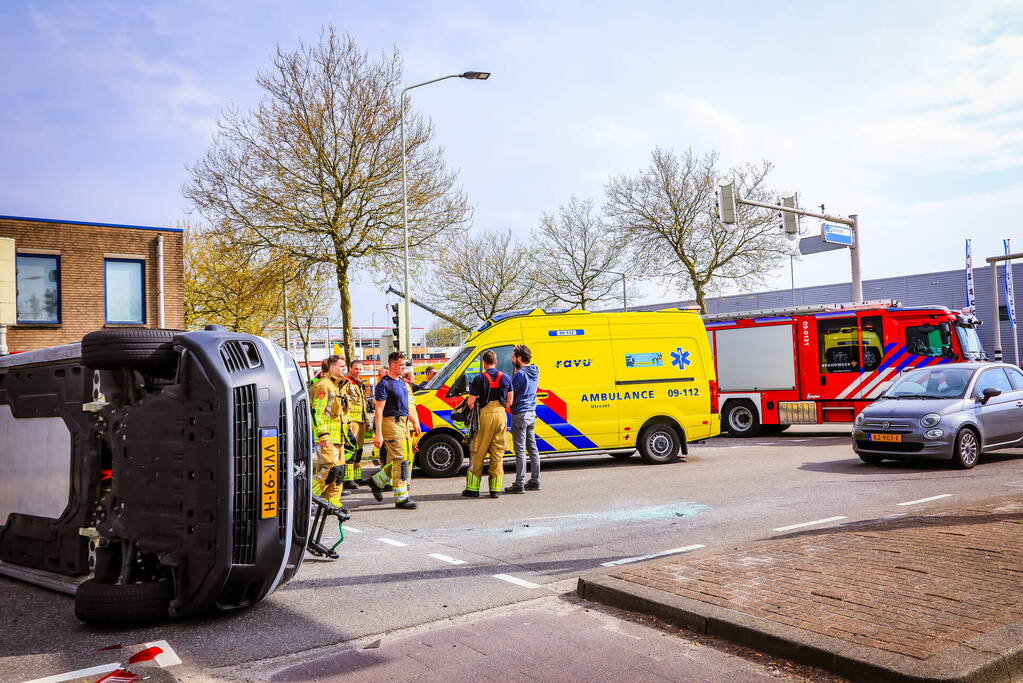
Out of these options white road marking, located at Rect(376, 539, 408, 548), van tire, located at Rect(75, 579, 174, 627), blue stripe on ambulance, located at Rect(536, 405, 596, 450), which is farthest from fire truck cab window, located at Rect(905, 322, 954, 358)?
van tire, located at Rect(75, 579, 174, 627)

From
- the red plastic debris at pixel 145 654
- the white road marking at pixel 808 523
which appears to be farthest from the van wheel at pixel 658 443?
the red plastic debris at pixel 145 654

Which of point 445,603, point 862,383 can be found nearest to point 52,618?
point 445,603

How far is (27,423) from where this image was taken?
6031mm

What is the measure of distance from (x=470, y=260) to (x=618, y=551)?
32.5 meters

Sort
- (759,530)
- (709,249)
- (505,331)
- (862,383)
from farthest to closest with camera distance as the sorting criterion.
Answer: (709,249)
(862,383)
(505,331)
(759,530)

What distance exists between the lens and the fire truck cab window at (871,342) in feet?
56.3

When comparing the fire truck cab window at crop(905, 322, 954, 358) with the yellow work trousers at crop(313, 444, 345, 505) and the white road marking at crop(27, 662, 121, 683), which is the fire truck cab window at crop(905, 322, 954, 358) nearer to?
the yellow work trousers at crop(313, 444, 345, 505)

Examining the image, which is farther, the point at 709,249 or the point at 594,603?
the point at 709,249

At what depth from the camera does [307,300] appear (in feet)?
116

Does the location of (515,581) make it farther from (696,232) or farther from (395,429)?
(696,232)

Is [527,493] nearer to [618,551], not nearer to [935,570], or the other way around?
[618,551]

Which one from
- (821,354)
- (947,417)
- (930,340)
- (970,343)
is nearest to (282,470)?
(947,417)

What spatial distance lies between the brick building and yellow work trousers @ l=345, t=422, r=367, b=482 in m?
15.8

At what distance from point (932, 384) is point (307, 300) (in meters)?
27.8
